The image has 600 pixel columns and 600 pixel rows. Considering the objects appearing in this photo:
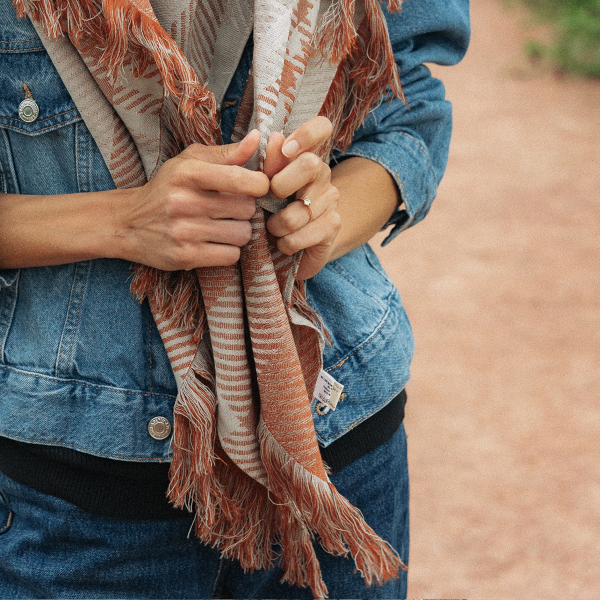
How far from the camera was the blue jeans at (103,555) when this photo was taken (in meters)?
0.92

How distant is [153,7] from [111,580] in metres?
0.74

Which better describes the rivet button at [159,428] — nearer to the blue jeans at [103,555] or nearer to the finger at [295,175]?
the blue jeans at [103,555]

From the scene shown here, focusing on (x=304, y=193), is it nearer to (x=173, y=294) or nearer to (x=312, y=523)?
(x=173, y=294)

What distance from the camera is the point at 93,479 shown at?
2.99 feet

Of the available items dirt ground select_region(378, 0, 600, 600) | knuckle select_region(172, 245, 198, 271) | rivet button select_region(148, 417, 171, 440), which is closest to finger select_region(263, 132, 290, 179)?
knuckle select_region(172, 245, 198, 271)

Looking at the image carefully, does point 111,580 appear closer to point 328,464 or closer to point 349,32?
point 328,464

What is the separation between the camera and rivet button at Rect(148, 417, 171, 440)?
0.91 m

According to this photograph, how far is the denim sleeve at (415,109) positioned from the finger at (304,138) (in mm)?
232

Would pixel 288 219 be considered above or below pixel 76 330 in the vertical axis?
above

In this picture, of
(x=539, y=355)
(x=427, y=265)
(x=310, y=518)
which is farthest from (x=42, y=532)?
(x=427, y=265)

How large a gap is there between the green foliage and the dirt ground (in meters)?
0.27

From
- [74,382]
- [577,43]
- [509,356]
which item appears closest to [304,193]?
[74,382]

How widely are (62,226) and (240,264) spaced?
0.22 metres

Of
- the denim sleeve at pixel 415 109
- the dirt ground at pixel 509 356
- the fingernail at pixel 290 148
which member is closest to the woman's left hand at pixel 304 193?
the fingernail at pixel 290 148
